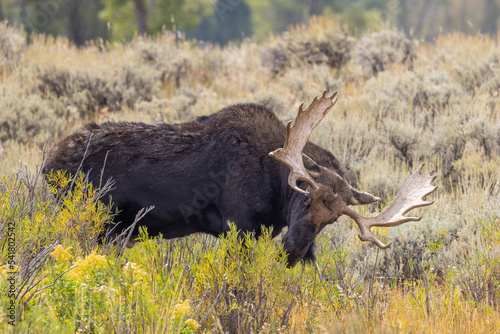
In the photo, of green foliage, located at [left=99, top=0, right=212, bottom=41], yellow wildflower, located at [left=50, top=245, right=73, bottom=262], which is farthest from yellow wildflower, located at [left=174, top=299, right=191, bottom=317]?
green foliage, located at [left=99, top=0, right=212, bottom=41]

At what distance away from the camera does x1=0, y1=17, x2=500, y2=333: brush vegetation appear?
3711 millimetres

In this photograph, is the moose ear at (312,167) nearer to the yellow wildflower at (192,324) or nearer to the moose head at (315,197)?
the moose head at (315,197)

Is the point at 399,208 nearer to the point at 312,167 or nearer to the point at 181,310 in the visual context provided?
the point at 312,167

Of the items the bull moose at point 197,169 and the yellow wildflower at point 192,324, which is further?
the bull moose at point 197,169

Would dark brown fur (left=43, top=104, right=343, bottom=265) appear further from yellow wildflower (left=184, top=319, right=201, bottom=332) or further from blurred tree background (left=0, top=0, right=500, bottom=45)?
blurred tree background (left=0, top=0, right=500, bottom=45)

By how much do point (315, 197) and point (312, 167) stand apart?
27cm

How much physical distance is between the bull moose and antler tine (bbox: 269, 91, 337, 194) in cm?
40

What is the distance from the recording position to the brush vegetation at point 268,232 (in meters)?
3.71

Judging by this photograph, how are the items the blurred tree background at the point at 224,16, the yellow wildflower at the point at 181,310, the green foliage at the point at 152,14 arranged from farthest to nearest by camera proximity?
the blurred tree background at the point at 224,16 → the green foliage at the point at 152,14 → the yellow wildflower at the point at 181,310

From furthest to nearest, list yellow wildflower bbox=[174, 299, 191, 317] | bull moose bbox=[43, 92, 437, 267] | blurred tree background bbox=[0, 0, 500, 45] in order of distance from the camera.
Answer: blurred tree background bbox=[0, 0, 500, 45]
bull moose bbox=[43, 92, 437, 267]
yellow wildflower bbox=[174, 299, 191, 317]

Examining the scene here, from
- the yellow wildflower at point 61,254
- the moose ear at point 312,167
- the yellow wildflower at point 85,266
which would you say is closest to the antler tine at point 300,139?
the moose ear at point 312,167

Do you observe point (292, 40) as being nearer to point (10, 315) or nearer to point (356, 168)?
point (356, 168)

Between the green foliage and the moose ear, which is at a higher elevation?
the moose ear

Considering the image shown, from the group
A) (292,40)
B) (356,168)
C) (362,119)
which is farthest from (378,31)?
(356,168)
